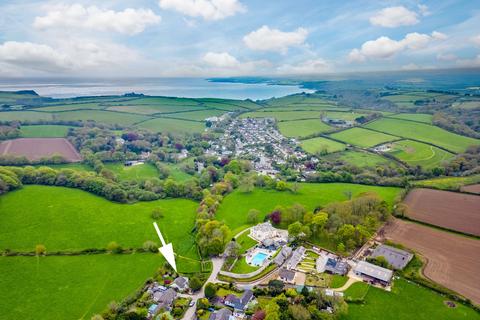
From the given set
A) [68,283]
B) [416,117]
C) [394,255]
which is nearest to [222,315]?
[68,283]

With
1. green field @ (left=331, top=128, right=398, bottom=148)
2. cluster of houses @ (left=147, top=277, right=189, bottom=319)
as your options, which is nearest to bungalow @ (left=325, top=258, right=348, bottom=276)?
cluster of houses @ (left=147, top=277, right=189, bottom=319)

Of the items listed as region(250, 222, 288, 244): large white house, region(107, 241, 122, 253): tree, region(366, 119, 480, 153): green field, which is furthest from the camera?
region(366, 119, 480, 153): green field

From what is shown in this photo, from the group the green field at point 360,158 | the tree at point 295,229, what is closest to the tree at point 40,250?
the tree at point 295,229

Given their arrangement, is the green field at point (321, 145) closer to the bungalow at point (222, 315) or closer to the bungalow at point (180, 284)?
the bungalow at point (180, 284)

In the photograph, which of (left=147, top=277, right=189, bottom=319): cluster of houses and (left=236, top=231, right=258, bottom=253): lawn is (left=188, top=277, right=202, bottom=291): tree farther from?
(left=236, top=231, right=258, bottom=253): lawn

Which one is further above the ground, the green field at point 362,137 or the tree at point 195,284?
the green field at point 362,137

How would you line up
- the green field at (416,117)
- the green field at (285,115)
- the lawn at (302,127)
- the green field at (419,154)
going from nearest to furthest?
the green field at (419,154)
the lawn at (302,127)
the green field at (416,117)
the green field at (285,115)

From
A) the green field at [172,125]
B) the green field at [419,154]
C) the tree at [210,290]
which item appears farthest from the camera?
the green field at [172,125]
